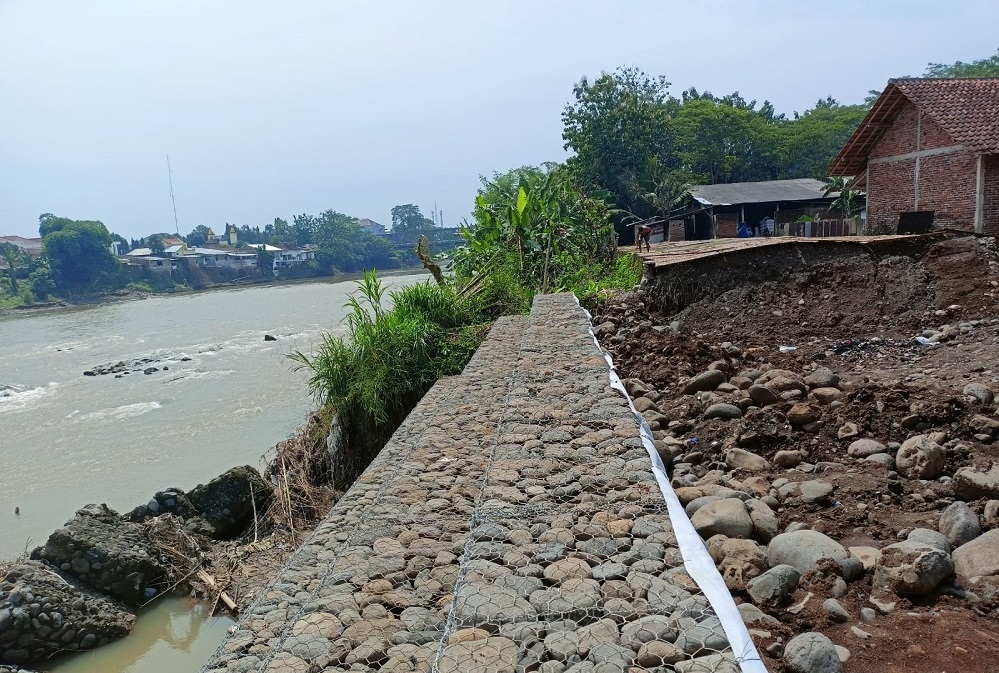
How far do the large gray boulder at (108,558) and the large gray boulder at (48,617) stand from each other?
0.14 metres

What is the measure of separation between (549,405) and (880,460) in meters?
1.76

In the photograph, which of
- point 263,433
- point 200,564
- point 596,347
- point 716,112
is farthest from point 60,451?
point 716,112

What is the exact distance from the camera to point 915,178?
45.5ft

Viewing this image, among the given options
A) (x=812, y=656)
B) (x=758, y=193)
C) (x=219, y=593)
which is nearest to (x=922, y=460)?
(x=812, y=656)

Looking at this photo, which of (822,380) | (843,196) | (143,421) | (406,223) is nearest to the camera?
(822,380)

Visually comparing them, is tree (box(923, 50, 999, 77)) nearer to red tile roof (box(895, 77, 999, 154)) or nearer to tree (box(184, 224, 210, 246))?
red tile roof (box(895, 77, 999, 154))

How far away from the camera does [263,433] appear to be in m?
12.3

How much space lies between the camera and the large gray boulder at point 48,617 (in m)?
5.32

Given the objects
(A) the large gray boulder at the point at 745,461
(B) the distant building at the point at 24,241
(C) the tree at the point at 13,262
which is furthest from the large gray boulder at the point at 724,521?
(B) the distant building at the point at 24,241

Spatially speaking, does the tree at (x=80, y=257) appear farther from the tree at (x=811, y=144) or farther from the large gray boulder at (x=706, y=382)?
the large gray boulder at (x=706, y=382)

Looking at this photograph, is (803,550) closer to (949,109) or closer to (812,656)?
(812,656)

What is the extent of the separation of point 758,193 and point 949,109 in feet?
42.9

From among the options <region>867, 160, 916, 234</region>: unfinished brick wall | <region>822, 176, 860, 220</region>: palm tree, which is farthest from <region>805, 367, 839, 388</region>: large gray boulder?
<region>822, 176, 860, 220</region>: palm tree

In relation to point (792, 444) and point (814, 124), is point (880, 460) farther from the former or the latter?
point (814, 124)
